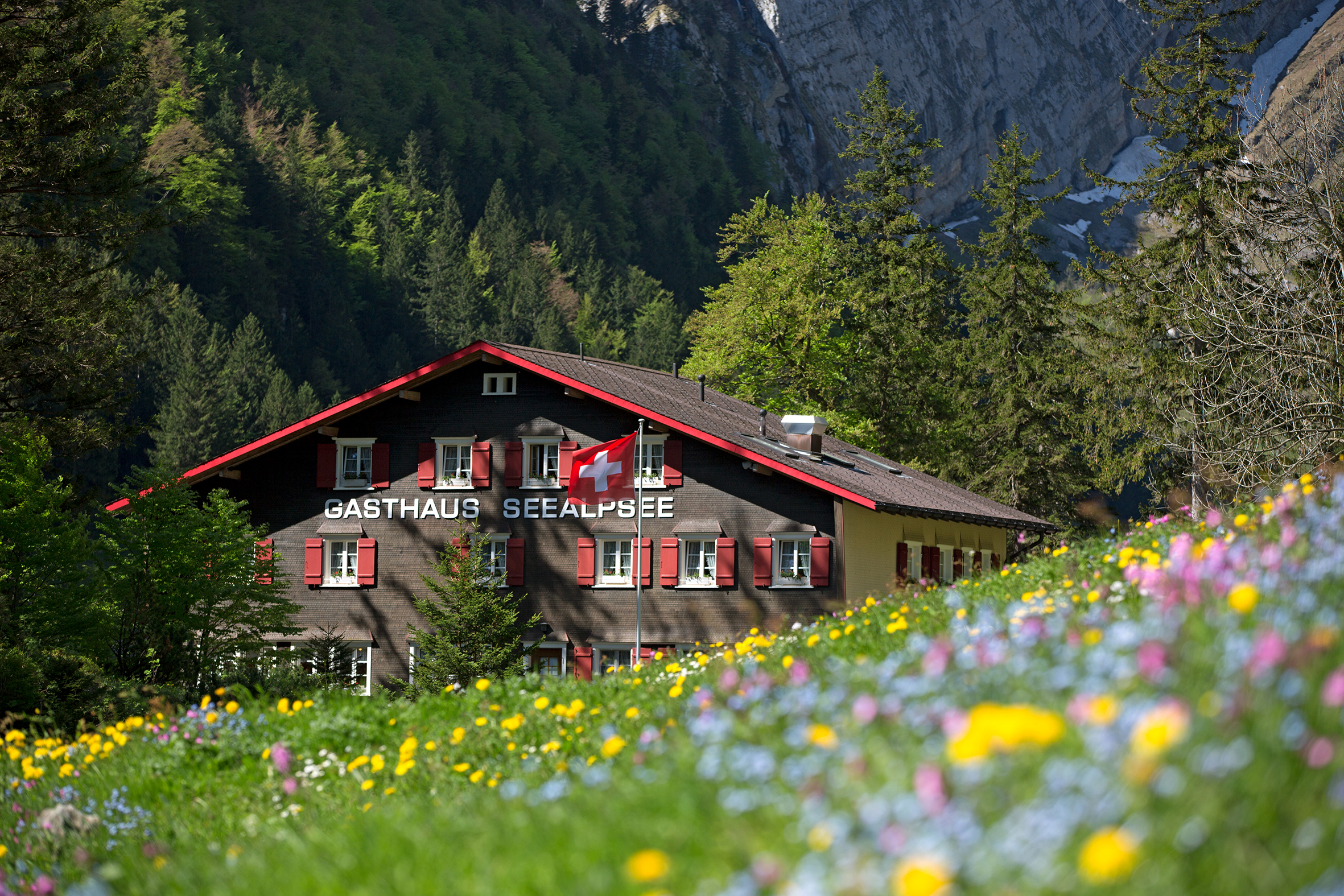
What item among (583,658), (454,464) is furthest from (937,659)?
(454,464)

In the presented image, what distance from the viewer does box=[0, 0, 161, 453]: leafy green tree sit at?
71.2 ft

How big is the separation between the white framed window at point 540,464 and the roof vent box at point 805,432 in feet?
19.2

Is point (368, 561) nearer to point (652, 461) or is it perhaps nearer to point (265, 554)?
point (265, 554)

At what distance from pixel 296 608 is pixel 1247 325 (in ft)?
61.4

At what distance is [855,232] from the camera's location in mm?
53062

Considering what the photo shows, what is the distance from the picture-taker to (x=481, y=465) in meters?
29.8

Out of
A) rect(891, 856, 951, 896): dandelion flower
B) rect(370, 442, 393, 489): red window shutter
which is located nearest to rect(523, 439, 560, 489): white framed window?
rect(370, 442, 393, 489): red window shutter

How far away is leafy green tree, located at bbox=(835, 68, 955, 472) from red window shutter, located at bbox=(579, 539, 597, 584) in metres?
17.6

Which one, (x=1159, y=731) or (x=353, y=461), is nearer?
(x=1159, y=731)

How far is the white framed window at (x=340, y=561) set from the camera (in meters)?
30.2

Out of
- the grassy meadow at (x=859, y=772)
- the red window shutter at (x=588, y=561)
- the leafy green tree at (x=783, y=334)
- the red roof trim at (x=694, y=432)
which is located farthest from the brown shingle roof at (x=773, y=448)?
the grassy meadow at (x=859, y=772)

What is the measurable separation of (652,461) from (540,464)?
8.42 feet

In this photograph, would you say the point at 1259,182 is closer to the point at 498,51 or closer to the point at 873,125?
the point at 873,125

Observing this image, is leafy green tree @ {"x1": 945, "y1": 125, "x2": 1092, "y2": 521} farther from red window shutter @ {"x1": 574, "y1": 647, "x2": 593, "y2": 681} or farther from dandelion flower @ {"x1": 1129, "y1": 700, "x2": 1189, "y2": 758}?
dandelion flower @ {"x1": 1129, "y1": 700, "x2": 1189, "y2": 758}
